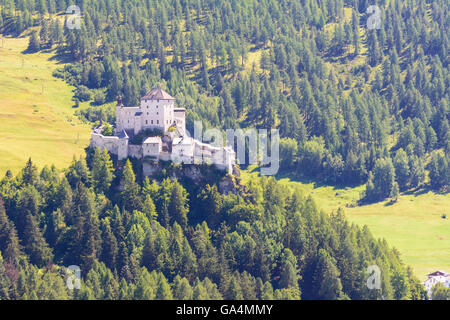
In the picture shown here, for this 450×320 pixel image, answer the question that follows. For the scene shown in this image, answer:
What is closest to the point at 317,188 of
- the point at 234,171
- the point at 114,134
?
the point at 234,171

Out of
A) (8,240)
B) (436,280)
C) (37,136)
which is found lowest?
(436,280)

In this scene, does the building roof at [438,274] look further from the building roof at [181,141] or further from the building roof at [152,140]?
the building roof at [152,140]

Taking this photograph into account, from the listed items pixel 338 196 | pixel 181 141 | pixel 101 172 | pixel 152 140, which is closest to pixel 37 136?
pixel 101 172

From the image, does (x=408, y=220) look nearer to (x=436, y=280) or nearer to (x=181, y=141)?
(x=436, y=280)

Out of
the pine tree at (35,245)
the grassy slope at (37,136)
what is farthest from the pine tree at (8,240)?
the grassy slope at (37,136)

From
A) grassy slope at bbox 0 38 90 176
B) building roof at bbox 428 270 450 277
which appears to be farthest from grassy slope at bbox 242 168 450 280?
grassy slope at bbox 0 38 90 176
